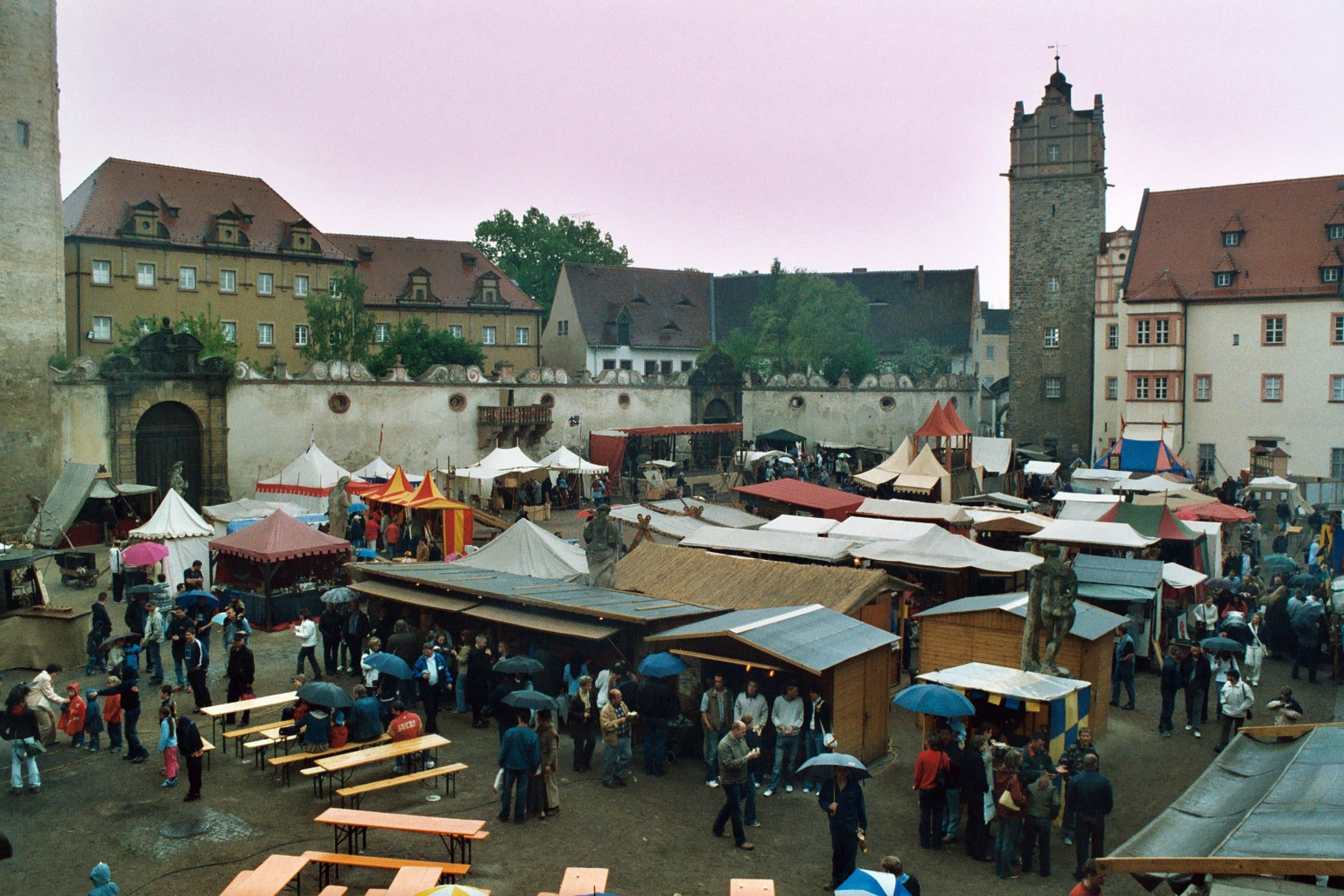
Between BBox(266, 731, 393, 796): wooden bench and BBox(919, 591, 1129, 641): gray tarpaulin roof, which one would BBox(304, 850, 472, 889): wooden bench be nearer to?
BBox(266, 731, 393, 796): wooden bench

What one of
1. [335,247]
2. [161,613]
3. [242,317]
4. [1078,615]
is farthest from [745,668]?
[335,247]

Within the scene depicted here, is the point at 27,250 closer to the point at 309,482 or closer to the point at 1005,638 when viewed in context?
the point at 309,482

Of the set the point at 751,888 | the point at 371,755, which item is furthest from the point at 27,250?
the point at 751,888

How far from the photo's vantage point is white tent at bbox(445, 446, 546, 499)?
3309cm

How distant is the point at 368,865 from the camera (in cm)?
941

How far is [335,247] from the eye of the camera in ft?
163

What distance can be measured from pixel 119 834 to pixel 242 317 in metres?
38.1

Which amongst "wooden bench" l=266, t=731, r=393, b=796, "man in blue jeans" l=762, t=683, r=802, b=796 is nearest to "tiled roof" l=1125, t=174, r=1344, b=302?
"man in blue jeans" l=762, t=683, r=802, b=796

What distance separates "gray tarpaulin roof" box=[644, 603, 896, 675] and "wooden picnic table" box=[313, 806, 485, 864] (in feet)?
12.0

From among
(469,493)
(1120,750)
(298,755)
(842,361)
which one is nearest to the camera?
(298,755)

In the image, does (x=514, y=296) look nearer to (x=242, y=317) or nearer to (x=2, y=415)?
(x=242, y=317)

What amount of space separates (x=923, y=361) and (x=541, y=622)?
41.5 m

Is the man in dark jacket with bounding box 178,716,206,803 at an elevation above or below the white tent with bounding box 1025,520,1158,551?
below

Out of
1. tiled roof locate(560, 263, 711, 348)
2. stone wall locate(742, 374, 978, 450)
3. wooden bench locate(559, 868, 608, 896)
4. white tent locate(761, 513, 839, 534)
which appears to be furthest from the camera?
tiled roof locate(560, 263, 711, 348)
